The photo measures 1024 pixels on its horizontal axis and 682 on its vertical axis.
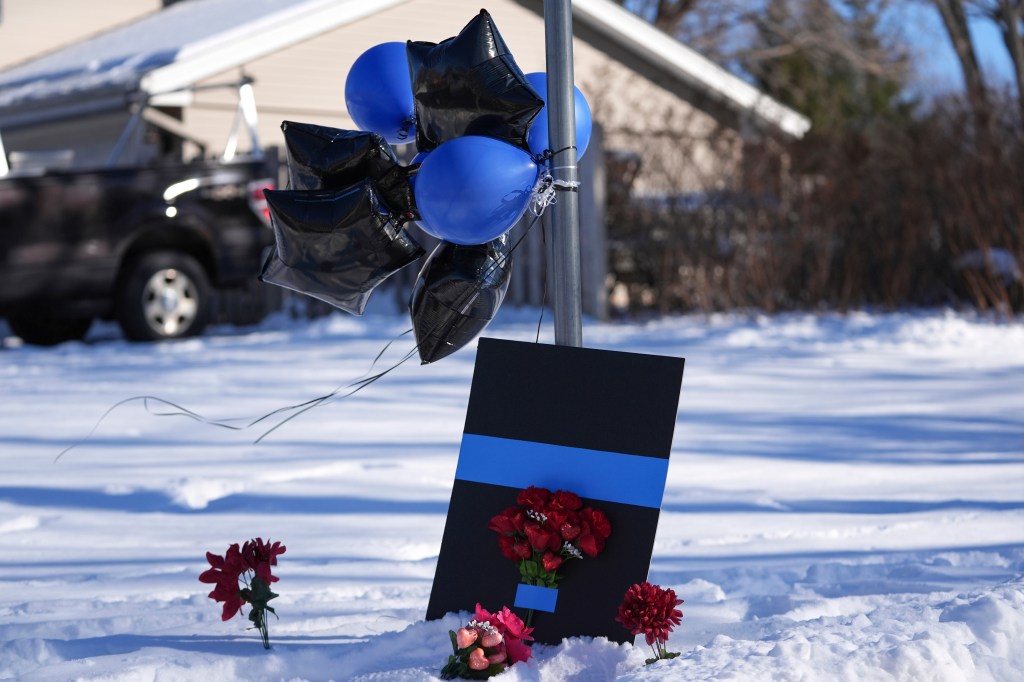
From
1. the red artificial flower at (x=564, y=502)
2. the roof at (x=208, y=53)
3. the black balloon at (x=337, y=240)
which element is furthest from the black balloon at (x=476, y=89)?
the roof at (x=208, y=53)

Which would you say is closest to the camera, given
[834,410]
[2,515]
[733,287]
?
[2,515]

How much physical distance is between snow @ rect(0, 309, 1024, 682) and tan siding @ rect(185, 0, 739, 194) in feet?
9.02

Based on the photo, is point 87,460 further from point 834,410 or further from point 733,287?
point 733,287

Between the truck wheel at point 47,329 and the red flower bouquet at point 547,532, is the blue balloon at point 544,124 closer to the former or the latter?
the red flower bouquet at point 547,532

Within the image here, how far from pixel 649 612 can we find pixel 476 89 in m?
1.21

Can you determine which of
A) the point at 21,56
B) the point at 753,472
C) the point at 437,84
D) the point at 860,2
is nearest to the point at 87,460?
the point at 753,472

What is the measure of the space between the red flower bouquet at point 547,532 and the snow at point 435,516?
0.60 feet

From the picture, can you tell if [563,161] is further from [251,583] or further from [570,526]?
[251,583]

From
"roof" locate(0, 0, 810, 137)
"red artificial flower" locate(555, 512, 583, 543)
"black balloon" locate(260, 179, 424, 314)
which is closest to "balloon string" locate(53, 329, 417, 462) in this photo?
"black balloon" locate(260, 179, 424, 314)

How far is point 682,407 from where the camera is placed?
621 centimetres

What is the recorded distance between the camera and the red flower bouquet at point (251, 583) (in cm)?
263

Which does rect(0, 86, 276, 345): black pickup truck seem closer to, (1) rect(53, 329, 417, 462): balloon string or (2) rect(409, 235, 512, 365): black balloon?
(1) rect(53, 329, 417, 462): balloon string

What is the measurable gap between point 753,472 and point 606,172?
6078 mm

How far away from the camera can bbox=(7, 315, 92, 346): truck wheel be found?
32.3ft
